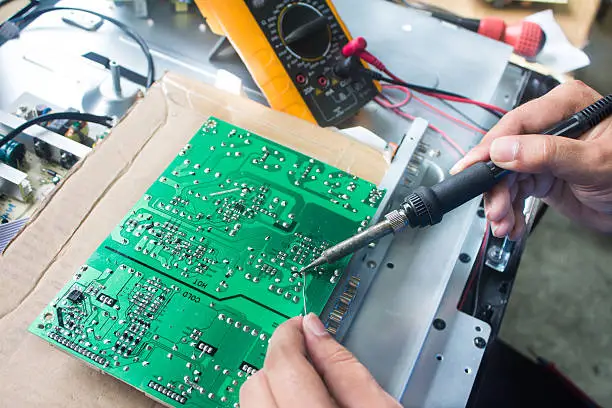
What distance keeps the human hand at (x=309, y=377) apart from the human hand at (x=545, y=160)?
24.3 inches

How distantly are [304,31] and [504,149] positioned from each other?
831mm

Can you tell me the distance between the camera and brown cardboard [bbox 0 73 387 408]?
1.43 m

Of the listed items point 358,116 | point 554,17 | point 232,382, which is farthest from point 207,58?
point 554,17

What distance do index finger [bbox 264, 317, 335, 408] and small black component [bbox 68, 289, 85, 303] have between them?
49cm

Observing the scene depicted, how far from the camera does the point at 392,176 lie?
5.86ft

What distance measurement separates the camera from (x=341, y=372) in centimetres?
127

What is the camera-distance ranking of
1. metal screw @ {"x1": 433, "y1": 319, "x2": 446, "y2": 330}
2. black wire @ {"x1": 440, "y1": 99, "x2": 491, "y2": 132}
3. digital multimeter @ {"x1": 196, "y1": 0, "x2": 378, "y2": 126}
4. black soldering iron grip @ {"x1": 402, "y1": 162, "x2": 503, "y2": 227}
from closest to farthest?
black soldering iron grip @ {"x1": 402, "y1": 162, "x2": 503, "y2": 227}, metal screw @ {"x1": 433, "y1": 319, "x2": 446, "y2": 330}, digital multimeter @ {"x1": 196, "y1": 0, "x2": 378, "y2": 126}, black wire @ {"x1": 440, "y1": 99, "x2": 491, "y2": 132}

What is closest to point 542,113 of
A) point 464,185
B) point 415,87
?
point 464,185

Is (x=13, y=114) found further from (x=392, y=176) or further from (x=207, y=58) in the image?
(x=392, y=176)

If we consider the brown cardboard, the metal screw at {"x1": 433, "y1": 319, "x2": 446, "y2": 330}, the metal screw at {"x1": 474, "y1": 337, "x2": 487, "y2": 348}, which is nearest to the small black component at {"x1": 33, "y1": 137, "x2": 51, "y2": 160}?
the brown cardboard

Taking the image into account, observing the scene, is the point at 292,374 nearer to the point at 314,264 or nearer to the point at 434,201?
the point at 314,264

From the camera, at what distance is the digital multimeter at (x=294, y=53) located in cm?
196

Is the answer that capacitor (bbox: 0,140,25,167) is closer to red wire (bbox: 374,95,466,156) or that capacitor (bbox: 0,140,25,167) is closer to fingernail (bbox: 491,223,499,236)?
red wire (bbox: 374,95,466,156)

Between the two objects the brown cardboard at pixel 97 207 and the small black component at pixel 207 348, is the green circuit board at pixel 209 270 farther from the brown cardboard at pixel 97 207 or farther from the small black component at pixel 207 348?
the brown cardboard at pixel 97 207
